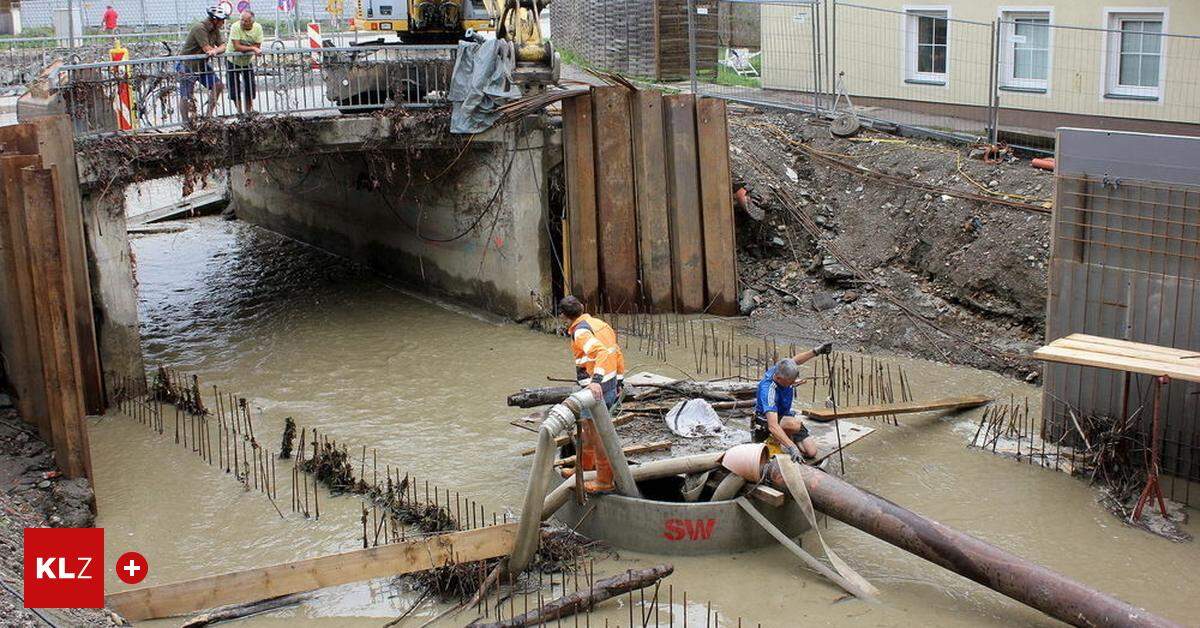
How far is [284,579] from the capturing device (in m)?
9.57

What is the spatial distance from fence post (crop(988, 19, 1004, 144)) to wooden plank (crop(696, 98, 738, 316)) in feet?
12.7

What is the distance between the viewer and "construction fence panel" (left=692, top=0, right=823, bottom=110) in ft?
68.4

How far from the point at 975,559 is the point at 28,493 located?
26.3 ft

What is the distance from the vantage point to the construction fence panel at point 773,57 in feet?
68.4

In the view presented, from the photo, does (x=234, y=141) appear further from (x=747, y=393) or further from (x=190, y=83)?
(x=747, y=393)

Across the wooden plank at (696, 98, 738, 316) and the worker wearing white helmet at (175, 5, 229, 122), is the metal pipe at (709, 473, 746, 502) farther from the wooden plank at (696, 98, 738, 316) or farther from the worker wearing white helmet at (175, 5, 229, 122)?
the worker wearing white helmet at (175, 5, 229, 122)

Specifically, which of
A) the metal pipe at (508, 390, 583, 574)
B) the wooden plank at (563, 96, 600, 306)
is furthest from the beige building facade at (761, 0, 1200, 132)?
the metal pipe at (508, 390, 583, 574)

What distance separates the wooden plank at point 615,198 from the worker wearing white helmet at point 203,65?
509 centimetres

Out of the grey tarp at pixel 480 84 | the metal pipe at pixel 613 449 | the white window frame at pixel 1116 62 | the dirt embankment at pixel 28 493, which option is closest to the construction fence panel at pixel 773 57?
the white window frame at pixel 1116 62

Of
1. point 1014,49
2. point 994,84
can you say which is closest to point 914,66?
point 1014,49

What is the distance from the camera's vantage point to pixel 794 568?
1040 centimetres

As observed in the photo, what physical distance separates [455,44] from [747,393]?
851cm

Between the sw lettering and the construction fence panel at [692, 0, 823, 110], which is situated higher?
the construction fence panel at [692, 0, 823, 110]

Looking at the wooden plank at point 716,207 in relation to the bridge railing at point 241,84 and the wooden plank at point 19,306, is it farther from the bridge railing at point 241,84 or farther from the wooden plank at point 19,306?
the wooden plank at point 19,306
